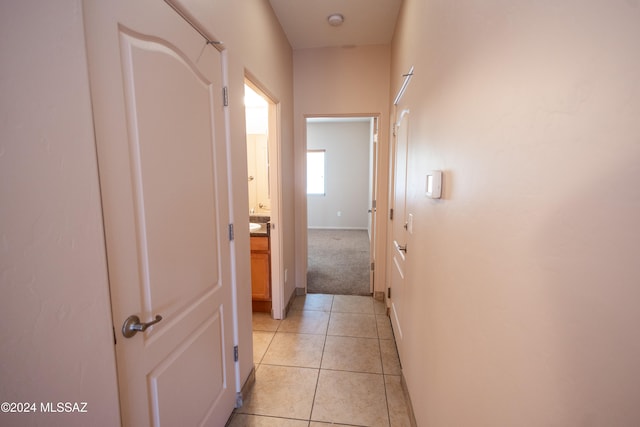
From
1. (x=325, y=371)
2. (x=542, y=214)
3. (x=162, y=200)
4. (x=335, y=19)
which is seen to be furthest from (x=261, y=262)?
(x=542, y=214)

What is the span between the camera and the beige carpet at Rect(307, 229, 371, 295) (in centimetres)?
367

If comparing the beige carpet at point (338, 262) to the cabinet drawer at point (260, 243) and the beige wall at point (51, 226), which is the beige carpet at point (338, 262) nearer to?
the cabinet drawer at point (260, 243)

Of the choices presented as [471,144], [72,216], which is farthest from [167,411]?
[471,144]

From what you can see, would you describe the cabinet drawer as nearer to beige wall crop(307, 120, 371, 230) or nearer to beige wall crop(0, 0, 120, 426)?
beige wall crop(0, 0, 120, 426)

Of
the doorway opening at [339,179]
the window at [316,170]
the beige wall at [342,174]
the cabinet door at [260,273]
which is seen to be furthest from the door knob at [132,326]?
the window at [316,170]

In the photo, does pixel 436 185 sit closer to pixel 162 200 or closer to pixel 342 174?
pixel 162 200

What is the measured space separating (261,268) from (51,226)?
2.20 m

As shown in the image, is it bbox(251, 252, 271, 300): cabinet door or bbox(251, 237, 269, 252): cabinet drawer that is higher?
bbox(251, 237, 269, 252): cabinet drawer

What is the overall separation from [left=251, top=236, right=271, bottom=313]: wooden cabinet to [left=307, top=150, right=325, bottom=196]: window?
470 centimetres

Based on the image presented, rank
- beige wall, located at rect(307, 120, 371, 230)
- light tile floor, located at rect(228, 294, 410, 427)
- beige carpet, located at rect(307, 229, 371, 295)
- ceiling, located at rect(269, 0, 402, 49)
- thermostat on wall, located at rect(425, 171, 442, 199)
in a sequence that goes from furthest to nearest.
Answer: beige wall, located at rect(307, 120, 371, 230), beige carpet, located at rect(307, 229, 371, 295), ceiling, located at rect(269, 0, 402, 49), light tile floor, located at rect(228, 294, 410, 427), thermostat on wall, located at rect(425, 171, 442, 199)

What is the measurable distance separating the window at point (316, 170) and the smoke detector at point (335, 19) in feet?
15.1

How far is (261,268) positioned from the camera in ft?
9.12

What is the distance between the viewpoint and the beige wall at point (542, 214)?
1.30 feet

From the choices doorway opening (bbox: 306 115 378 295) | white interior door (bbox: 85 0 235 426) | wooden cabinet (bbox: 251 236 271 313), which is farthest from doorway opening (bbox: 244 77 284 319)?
doorway opening (bbox: 306 115 378 295)
